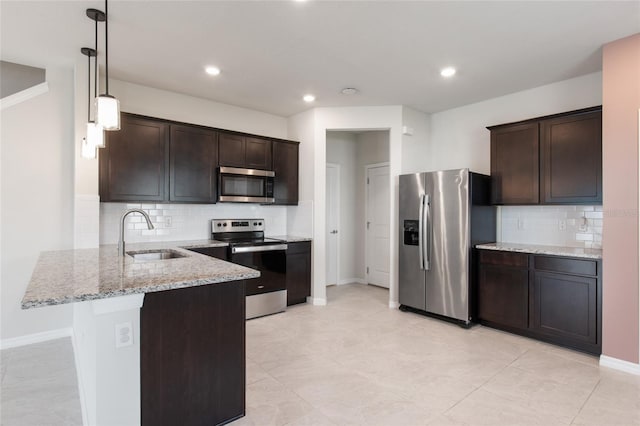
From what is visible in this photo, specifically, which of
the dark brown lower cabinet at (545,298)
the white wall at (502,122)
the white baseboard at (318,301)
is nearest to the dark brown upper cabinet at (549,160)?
the white wall at (502,122)

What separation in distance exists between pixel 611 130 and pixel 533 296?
163cm

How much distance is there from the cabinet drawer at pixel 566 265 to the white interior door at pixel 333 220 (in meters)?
3.18

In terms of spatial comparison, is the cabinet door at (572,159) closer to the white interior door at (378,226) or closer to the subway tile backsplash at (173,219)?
the white interior door at (378,226)


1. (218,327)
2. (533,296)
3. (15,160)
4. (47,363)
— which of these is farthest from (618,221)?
(15,160)

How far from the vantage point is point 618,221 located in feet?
9.09

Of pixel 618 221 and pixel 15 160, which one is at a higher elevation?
pixel 15 160

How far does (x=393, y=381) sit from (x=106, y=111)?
2.63 metres

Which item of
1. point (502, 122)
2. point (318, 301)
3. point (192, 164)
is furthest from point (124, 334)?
point (502, 122)

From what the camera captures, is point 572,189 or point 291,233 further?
point 291,233

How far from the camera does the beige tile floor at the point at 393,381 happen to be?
2156mm

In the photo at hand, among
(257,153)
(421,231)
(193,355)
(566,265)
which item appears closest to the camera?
(193,355)

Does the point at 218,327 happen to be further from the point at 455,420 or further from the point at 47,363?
the point at 47,363

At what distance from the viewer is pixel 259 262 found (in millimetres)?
4156

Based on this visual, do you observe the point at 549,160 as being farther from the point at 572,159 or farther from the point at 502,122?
the point at 502,122
